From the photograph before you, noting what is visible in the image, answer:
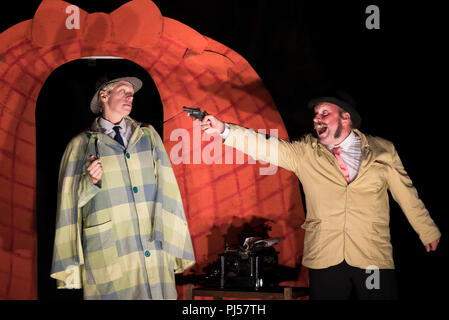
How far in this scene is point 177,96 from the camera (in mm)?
5141

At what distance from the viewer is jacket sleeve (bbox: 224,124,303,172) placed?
4.51 meters

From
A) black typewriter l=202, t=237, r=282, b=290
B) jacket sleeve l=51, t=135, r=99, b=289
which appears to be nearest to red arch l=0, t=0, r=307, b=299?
black typewriter l=202, t=237, r=282, b=290

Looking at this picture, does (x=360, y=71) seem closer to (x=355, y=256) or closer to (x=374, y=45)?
(x=374, y=45)

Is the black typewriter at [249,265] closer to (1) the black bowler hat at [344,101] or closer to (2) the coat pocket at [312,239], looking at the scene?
(2) the coat pocket at [312,239]

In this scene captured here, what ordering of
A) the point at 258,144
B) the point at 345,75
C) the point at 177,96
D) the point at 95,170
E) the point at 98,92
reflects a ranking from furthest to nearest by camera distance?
1. the point at 177,96
2. the point at 345,75
3. the point at 98,92
4. the point at 258,144
5. the point at 95,170

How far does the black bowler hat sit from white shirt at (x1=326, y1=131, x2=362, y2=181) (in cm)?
12

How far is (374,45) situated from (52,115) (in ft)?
9.12

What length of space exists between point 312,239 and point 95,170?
1.66 metres

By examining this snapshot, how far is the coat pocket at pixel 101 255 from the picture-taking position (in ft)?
14.2

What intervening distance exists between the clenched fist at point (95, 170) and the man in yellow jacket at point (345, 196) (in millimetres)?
812

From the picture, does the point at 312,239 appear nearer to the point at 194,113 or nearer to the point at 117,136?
the point at 194,113

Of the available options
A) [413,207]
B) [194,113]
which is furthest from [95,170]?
[413,207]

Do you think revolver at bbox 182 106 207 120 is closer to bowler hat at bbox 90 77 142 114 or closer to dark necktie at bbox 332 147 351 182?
bowler hat at bbox 90 77 142 114
